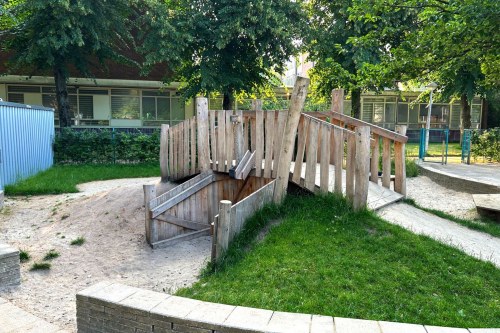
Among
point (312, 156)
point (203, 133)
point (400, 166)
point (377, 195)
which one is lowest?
point (377, 195)

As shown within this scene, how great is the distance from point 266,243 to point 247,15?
13.2 meters

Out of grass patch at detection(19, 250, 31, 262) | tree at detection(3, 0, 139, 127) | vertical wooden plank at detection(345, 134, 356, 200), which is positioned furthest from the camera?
tree at detection(3, 0, 139, 127)

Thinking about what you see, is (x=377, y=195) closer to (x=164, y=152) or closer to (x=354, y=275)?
(x=354, y=275)

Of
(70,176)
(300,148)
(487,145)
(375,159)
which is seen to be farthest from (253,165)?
(487,145)

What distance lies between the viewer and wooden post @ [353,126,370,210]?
571 centimetres

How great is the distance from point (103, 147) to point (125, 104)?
9.86 meters

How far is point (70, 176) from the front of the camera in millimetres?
13359

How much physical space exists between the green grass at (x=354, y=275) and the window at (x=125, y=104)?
2181 cm

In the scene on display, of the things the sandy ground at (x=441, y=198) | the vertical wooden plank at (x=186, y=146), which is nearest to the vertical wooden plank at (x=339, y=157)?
the sandy ground at (x=441, y=198)

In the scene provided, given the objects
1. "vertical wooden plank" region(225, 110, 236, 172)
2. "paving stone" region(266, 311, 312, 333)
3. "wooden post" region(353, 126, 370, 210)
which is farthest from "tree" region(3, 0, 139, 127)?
"paving stone" region(266, 311, 312, 333)

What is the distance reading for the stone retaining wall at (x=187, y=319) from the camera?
10.2 ft

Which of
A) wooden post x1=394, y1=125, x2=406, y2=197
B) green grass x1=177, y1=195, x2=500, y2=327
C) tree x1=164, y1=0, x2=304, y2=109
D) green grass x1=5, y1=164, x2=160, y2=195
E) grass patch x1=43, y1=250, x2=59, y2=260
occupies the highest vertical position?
tree x1=164, y1=0, x2=304, y2=109

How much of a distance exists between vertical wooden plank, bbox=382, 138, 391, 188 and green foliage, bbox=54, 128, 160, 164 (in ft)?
37.4

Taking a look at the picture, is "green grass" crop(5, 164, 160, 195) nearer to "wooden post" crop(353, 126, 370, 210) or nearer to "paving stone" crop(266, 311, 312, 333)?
"wooden post" crop(353, 126, 370, 210)
